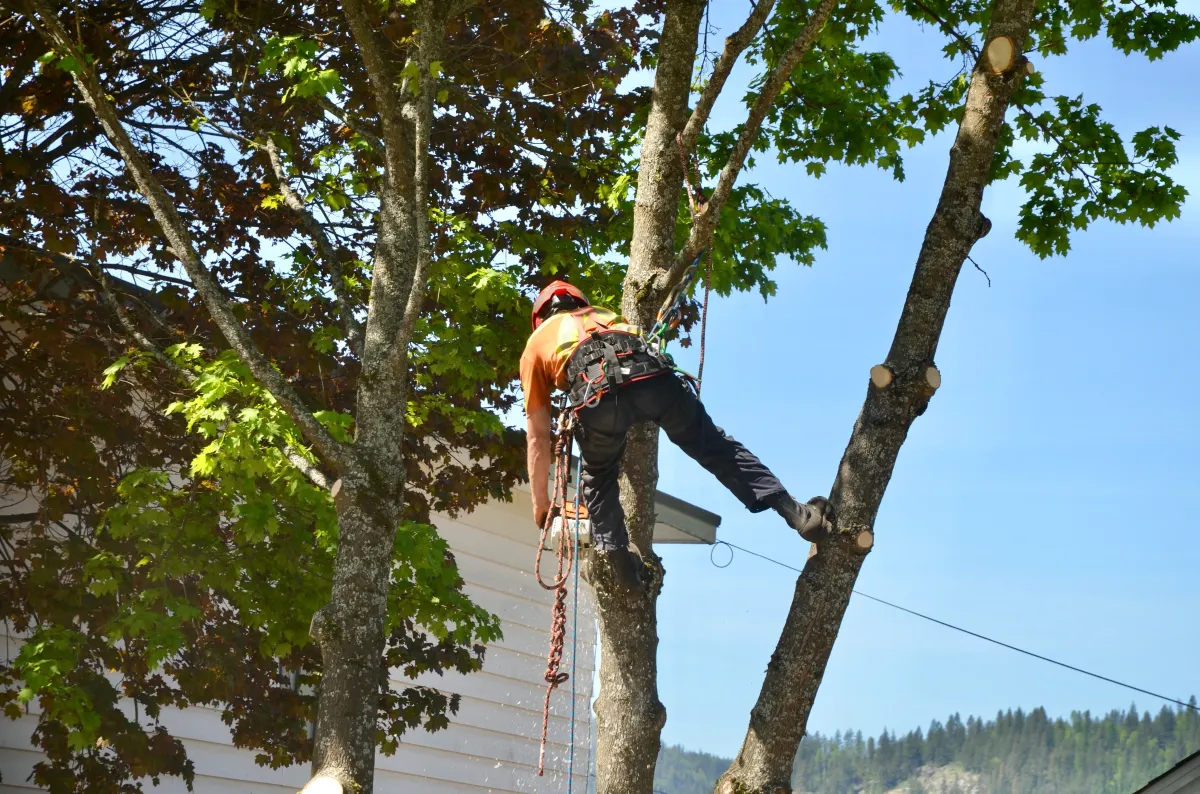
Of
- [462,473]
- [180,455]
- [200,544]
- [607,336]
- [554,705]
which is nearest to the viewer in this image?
[607,336]

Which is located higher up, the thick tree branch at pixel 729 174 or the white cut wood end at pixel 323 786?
the thick tree branch at pixel 729 174

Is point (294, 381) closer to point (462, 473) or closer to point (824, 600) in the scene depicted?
point (462, 473)

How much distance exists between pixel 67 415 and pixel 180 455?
A: 37.4 inches

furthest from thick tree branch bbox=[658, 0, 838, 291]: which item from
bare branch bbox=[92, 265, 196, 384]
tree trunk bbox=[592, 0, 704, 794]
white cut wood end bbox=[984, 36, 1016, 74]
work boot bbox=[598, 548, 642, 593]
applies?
bare branch bbox=[92, 265, 196, 384]

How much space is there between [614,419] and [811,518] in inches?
38.9

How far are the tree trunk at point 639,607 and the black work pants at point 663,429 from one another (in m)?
0.09

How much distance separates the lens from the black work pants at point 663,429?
552cm

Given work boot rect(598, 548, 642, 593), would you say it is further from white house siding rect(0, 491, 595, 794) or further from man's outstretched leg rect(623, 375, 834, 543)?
white house siding rect(0, 491, 595, 794)

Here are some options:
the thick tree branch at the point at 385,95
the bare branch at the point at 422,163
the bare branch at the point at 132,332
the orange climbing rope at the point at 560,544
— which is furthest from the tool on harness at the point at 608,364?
the bare branch at the point at 132,332

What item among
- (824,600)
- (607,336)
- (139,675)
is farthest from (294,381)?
(824,600)

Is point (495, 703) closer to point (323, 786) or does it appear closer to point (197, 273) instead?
point (323, 786)

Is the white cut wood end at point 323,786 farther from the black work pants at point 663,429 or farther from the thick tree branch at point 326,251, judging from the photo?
the thick tree branch at point 326,251

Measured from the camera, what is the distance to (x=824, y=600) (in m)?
5.12

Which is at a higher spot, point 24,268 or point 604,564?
point 24,268
